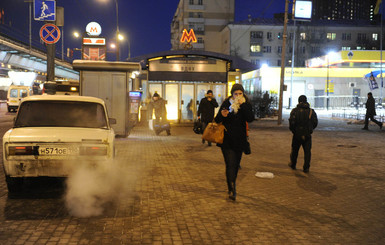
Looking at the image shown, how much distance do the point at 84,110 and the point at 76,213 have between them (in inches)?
93.3

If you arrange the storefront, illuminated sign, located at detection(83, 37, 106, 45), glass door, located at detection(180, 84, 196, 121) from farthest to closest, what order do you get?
illuminated sign, located at detection(83, 37, 106, 45) → glass door, located at detection(180, 84, 196, 121) → the storefront

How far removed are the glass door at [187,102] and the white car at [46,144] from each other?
14.4 metres

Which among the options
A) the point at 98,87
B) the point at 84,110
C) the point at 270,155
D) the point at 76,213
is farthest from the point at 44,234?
the point at 98,87

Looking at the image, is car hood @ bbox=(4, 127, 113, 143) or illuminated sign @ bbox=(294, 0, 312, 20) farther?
illuminated sign @ bbox=(294, 0, 312, 20)

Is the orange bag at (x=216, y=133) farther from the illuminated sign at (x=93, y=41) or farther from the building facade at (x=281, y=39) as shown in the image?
the building facade at (x=281, y=39)

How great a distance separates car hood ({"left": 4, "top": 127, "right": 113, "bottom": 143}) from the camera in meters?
6.18

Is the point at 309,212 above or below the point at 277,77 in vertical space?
below

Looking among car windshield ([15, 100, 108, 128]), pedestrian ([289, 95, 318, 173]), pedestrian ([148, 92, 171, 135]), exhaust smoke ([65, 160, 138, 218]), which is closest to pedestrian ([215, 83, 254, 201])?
exhaust smoke ([65, 160, 138, 218])

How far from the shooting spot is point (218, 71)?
21.4 meters

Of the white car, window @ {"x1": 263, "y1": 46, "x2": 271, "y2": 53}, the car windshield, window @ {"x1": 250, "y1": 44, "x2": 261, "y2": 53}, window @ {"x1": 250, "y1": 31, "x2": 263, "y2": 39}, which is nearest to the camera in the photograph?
the white car

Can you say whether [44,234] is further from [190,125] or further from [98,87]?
[190,125]

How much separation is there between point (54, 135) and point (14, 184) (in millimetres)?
1102

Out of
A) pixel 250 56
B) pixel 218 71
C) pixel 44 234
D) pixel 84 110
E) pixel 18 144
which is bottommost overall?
pixel 44 234

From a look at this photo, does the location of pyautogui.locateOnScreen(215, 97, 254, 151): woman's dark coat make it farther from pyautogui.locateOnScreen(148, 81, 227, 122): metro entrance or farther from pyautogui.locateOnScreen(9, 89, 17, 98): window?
pyautogui.locateOnScreen(9, 89, 17, 98): window
